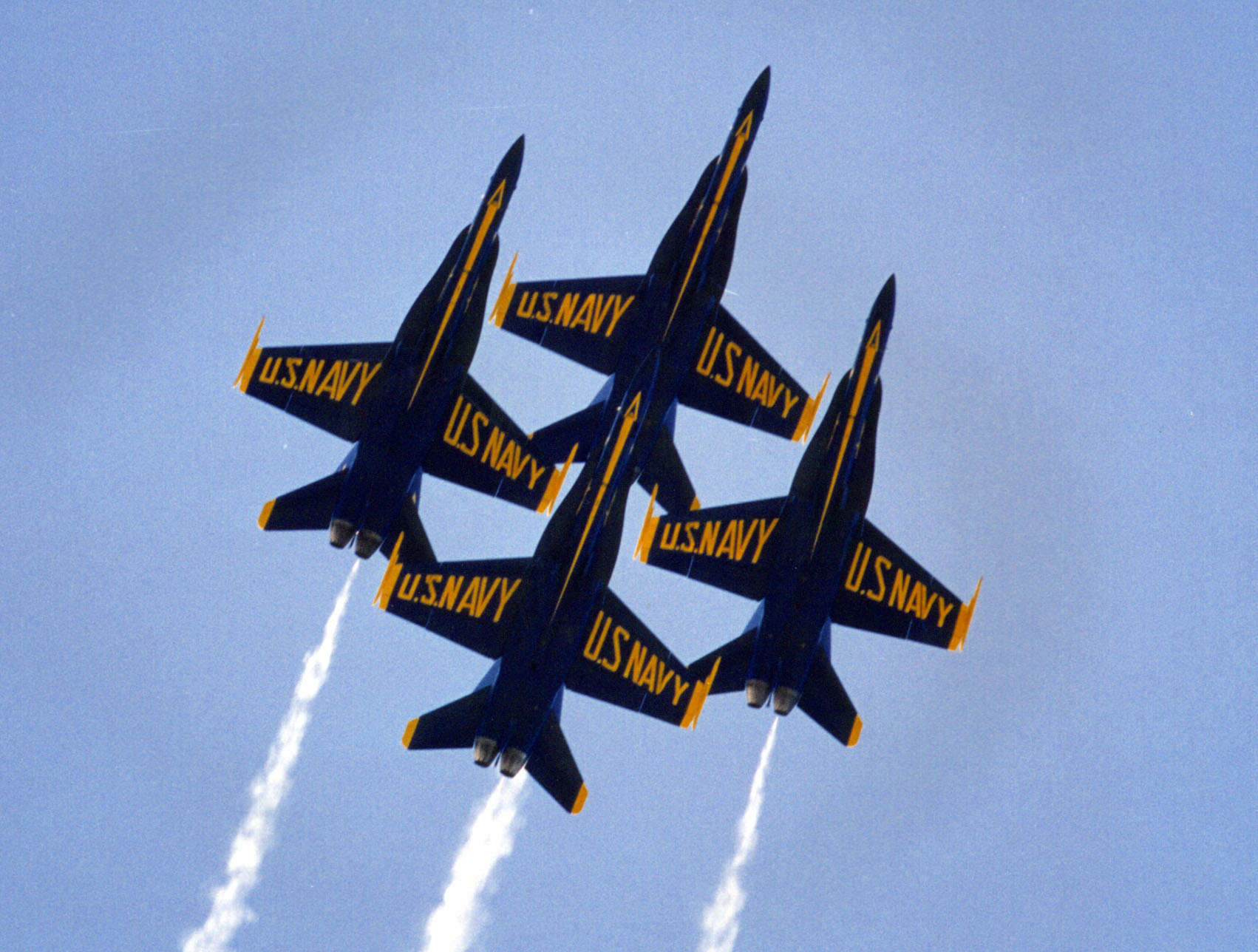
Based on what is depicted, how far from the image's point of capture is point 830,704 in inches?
1901

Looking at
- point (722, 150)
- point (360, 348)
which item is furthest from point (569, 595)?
point (722, 150)

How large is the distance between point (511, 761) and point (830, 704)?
9.47 m

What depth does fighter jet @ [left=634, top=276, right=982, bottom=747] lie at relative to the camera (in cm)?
4778

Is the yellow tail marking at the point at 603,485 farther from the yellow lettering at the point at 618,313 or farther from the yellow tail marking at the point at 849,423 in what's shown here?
the yellow tail marking at the point at 849,423

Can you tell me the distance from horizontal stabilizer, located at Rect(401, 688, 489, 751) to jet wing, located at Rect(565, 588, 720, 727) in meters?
2.86

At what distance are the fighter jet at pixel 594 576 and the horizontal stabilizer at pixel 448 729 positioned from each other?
0.04 m

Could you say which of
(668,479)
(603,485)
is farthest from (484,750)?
(668,479)

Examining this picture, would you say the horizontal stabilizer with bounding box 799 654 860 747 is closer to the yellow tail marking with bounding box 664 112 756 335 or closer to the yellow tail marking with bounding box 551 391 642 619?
the yellow tail marking with bounding box 551 391 642 619

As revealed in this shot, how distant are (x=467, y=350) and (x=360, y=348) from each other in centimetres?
328

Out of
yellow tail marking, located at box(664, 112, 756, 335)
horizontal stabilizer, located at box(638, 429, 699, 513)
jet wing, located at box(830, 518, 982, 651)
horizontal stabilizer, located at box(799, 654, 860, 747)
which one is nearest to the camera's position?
horizontal stabilizer, located at box(799, 654, 860, 747)

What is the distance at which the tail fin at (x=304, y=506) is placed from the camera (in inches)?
1860

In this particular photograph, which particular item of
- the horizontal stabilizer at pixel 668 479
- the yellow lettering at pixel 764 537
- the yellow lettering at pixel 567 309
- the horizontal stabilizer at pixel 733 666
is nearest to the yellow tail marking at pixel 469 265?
the yellow lettering at pixel 567 309

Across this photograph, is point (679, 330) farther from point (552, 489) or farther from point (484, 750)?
point (484, 750)

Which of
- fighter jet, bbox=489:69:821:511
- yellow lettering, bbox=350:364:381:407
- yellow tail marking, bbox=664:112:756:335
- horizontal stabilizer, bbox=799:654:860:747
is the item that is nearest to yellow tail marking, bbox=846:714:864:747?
horizontal stabilizer, bbox=799:654:860:747
